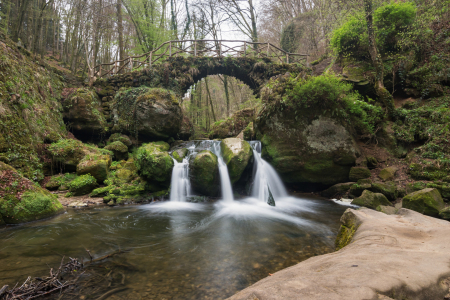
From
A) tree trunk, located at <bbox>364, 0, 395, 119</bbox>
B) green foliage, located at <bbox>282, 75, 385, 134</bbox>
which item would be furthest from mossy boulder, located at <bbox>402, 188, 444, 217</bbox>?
tree trunk, located at <bbox>364, 0, 395, 119</bbox>

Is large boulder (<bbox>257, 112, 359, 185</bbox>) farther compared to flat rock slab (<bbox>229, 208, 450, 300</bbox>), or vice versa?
large boulder (<bbox>257, 112, 359, 185</bbox>)

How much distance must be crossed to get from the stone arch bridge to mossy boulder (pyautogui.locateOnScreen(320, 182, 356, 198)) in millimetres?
9801

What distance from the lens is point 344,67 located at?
11211 mm

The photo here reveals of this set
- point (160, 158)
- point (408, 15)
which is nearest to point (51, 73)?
point (160, 158)

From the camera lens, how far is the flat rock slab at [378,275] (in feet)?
4.11

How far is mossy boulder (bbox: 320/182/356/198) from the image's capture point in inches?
320

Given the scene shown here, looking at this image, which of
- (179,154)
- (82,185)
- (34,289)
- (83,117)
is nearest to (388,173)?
(179,154)

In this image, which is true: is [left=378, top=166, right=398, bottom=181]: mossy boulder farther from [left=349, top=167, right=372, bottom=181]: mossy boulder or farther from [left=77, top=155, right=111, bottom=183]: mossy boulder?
[left=77, top=155, right=111, bottom=183]: mossy boulder

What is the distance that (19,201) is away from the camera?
5105 millimetres

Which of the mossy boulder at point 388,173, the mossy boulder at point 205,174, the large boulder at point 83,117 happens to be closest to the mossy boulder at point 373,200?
the mossy boulder at point 388,173

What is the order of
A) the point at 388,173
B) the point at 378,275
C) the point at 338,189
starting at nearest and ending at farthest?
the point at 378,275 → the point at 388,173 → the point at 338,189

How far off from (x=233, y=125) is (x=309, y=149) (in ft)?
24.0

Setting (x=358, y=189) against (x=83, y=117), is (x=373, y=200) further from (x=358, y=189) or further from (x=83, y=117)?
(x=83, y=117)

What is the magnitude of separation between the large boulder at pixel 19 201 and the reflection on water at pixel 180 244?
310 millimetres
